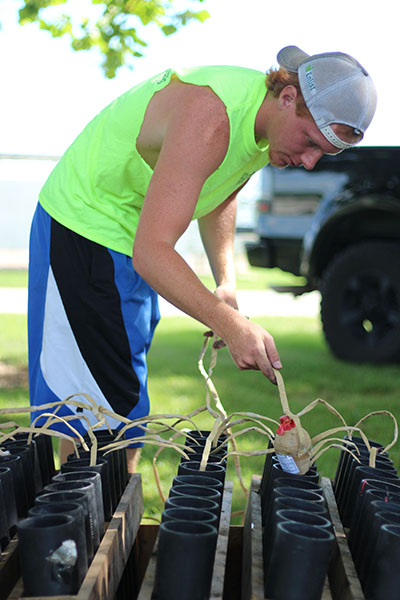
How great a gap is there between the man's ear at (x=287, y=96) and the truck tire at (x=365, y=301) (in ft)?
13.2

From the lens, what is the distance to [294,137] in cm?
199

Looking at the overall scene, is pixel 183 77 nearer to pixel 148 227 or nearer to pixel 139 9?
pixel 148 227

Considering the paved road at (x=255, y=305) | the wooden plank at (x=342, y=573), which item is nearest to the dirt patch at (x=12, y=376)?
the paved road at (x=255, y=305)

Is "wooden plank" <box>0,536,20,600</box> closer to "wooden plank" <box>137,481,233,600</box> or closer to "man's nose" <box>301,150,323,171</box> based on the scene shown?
"wooden plank" <box>137,481,233,600</box>

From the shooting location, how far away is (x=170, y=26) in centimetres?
483

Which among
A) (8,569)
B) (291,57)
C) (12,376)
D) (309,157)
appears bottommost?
(12,376)

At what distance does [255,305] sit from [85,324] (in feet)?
30.9

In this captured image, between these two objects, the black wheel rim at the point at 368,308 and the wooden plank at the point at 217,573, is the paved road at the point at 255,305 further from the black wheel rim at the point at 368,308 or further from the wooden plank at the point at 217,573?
the wooden plank at the point at 217,573

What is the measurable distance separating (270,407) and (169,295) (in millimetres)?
3031

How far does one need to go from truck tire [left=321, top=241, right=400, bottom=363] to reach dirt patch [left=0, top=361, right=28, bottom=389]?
2.68 metres

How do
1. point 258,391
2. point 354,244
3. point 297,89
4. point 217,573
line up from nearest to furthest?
point 217,573 < point 297,89 < point 258,391 < point 354,244

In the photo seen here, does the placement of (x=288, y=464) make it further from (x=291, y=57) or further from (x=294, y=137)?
(x=291, y=57)

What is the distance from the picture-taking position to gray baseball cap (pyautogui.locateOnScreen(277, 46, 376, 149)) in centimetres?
190

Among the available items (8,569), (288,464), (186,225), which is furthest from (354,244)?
(8,569)
